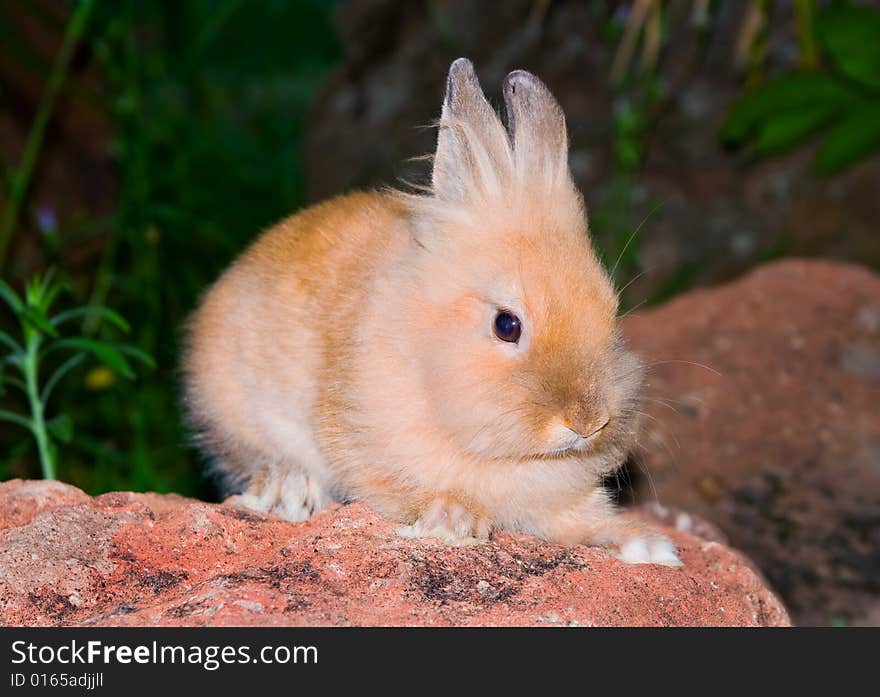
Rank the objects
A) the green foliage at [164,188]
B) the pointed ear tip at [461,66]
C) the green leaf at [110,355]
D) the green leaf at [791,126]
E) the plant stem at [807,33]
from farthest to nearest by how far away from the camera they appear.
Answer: the green leaf at [791,126]
the plant stem at [807,33]
the green foliage at [164,188]
the green leaf at [110,355]
the pointed ear tip at [461,66]

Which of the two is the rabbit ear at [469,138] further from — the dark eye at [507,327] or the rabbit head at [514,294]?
the dark eye at [507,327]

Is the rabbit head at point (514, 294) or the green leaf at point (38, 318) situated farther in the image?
the green leaf at point (38, 318)

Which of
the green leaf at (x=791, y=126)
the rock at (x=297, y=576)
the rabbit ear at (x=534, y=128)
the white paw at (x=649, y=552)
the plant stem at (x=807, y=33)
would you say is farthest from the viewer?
the green leaf at (x=791, y=126)

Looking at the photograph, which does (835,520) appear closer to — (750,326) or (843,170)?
(750,326)

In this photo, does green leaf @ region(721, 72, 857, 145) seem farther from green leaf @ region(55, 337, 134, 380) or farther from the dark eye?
green leaf @ region(55, 337, 134, 380)

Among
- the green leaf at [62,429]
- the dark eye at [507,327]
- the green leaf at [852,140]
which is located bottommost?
the dark eye at [507,327]

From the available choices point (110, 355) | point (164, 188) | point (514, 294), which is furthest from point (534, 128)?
point (164, 188)

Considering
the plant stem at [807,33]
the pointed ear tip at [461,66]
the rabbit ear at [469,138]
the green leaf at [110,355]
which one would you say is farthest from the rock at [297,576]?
the plant stem at [807,33]

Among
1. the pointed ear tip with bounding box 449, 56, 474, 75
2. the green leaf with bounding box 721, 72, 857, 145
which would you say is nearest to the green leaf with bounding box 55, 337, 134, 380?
the pointed ear tip with bounding box 449, 56, 474, 75
